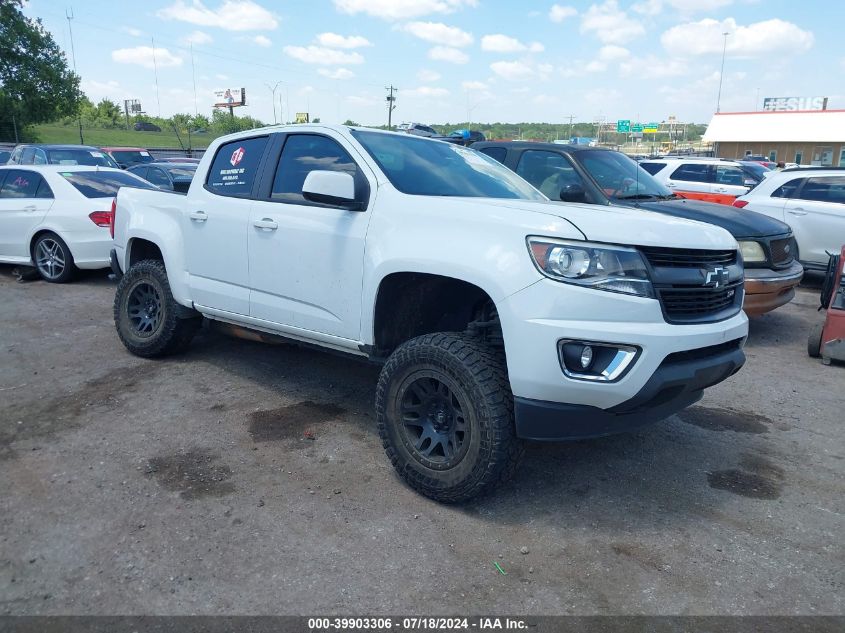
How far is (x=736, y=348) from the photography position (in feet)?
11.8

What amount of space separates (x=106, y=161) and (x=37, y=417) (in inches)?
465

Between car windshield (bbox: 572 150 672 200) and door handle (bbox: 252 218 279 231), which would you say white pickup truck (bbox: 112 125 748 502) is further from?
car windshield (bbox: 572 150 672 200)

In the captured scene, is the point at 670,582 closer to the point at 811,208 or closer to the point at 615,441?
the point at 615,441

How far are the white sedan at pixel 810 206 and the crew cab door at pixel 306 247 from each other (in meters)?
7.17

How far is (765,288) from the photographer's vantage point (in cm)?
647

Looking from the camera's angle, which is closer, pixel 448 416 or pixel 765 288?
pixel 448 416

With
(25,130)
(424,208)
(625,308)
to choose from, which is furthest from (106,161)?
(25,130)

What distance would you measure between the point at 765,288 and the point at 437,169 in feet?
12.9

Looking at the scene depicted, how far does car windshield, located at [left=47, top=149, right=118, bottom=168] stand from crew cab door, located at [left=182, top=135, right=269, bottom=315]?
37.0ft

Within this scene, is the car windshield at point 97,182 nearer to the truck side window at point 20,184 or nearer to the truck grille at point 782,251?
the truck side window at point 20,184

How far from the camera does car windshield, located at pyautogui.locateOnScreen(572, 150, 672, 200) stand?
7211mm

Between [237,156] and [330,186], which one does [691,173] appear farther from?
[330,186]

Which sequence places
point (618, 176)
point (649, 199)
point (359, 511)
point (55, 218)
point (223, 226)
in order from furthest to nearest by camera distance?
point (55, 218), point (618, 176), point (649, 199), point (223, 226), point (359, 511)

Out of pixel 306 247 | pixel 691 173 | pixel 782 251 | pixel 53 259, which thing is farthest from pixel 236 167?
pixel 691 173
